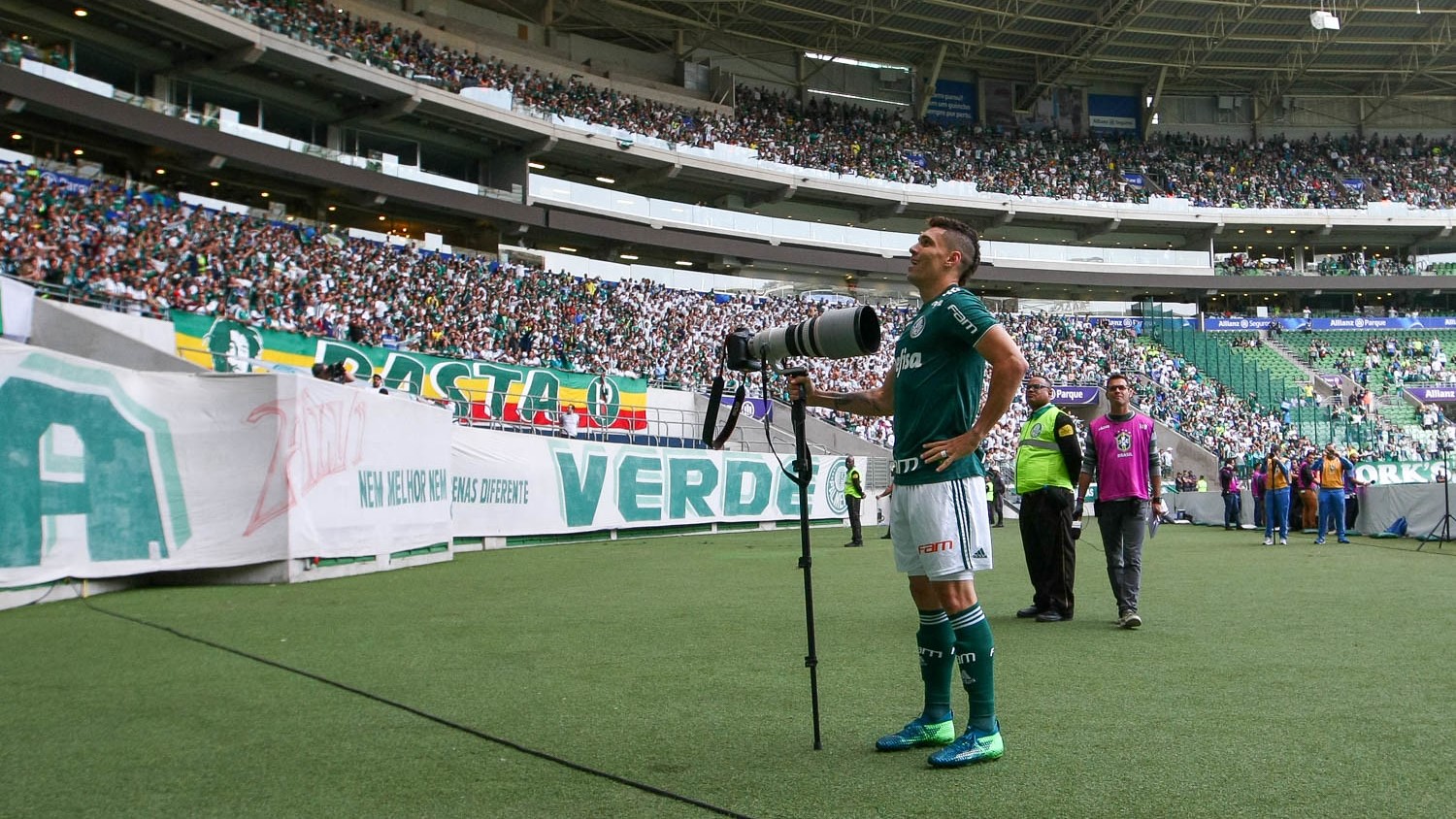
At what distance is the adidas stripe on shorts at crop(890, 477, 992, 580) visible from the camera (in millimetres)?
3986

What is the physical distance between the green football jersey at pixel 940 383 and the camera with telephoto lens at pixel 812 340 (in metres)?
0.21

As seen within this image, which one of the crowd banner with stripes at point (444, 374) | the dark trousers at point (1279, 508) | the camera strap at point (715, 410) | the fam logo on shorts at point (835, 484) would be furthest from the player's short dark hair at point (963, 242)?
the fam logo on shorts at point (835, 484)

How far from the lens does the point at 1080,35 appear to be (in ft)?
165

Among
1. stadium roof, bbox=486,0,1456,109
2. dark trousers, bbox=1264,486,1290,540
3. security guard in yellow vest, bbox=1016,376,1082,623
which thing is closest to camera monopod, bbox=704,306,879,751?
security guard in yellow vest, bbox=1016,376,1082,623

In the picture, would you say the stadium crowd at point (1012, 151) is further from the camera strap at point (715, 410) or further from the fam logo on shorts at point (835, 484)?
the camera strap at point (715, 410)

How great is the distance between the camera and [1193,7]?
48125mm

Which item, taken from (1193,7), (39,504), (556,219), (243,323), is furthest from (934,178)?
(39,504)

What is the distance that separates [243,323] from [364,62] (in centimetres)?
1414

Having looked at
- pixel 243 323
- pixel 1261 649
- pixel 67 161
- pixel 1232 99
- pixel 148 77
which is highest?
pixel 1232 99

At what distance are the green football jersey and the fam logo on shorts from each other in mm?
22443

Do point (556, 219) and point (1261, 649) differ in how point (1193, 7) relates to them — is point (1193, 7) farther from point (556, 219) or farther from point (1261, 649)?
point (1261, 649)

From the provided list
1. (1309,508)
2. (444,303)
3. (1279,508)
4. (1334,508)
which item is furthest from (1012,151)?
(1334,508)

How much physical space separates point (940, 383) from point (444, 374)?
2231 centimetres

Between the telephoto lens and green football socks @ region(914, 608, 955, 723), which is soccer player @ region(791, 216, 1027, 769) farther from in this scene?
the telephoto lens
